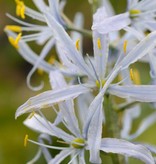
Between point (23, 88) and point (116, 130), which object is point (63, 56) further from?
point (23, 88)

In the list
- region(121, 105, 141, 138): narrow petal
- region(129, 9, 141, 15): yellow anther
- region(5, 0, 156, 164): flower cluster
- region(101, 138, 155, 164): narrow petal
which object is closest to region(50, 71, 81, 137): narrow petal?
region(5, 0, 156, 164): flower cluster

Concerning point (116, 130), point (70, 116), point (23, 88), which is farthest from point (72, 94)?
point (23, 88)

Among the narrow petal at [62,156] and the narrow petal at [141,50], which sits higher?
the narrow petal at [141,50]

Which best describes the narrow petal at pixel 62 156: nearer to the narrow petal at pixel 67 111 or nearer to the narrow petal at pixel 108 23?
the narrow petal at pixel 67 111

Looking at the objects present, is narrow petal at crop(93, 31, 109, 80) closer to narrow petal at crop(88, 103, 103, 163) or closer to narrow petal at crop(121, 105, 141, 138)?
narrow petal at crop(88, 103, 103, 163)

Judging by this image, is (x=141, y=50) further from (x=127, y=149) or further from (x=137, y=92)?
(x=127, y=149)

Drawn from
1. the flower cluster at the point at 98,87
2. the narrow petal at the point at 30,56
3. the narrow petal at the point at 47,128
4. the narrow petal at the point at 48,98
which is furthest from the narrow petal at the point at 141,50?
the narrow petal at the point at 30,56

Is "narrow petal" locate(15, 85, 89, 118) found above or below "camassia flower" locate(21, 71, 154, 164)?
above

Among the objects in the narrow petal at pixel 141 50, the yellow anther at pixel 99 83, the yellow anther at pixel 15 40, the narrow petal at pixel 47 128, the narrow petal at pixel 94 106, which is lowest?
the narrow petal at pixel 47 128
